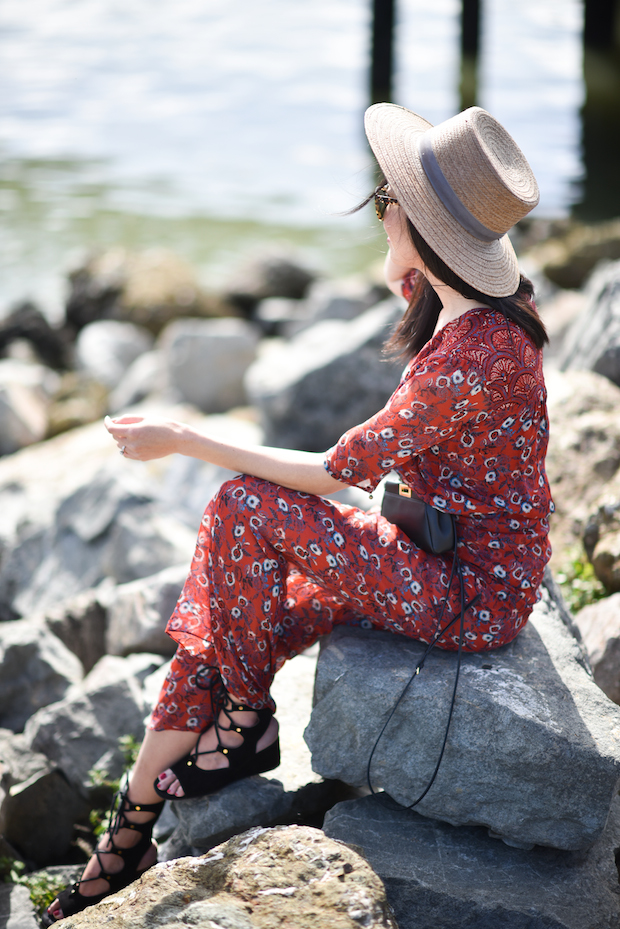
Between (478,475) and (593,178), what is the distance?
1299 cm

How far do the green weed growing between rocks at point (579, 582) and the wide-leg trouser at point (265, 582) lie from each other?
1147 millimetres

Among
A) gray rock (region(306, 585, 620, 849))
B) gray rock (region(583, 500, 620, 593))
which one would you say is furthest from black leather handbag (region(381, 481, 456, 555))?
gray rock (region(583, 500, 620, 593))

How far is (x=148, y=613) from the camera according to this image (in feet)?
11.3

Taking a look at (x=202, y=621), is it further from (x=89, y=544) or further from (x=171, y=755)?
(x=89, y=544)

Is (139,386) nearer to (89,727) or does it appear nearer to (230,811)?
(89,727)

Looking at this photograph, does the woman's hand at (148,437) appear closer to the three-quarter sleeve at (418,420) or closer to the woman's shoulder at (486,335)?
the three-quarter sleeve at (418,420)

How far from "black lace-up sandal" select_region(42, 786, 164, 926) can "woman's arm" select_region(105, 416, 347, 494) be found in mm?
998

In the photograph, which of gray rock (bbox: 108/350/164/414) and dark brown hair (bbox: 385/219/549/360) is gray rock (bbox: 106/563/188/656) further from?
gray rock (bbox: 108/350/164/414)

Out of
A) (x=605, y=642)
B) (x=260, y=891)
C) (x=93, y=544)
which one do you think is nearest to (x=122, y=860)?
(x=260, y=891)

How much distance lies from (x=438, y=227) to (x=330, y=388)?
2693 millimetres

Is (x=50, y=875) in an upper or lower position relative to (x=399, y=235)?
lower

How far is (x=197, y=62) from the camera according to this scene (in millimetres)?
20188

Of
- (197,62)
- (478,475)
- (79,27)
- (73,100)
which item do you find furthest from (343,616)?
(79,27)

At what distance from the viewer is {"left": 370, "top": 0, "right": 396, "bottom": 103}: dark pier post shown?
14.4 meters
